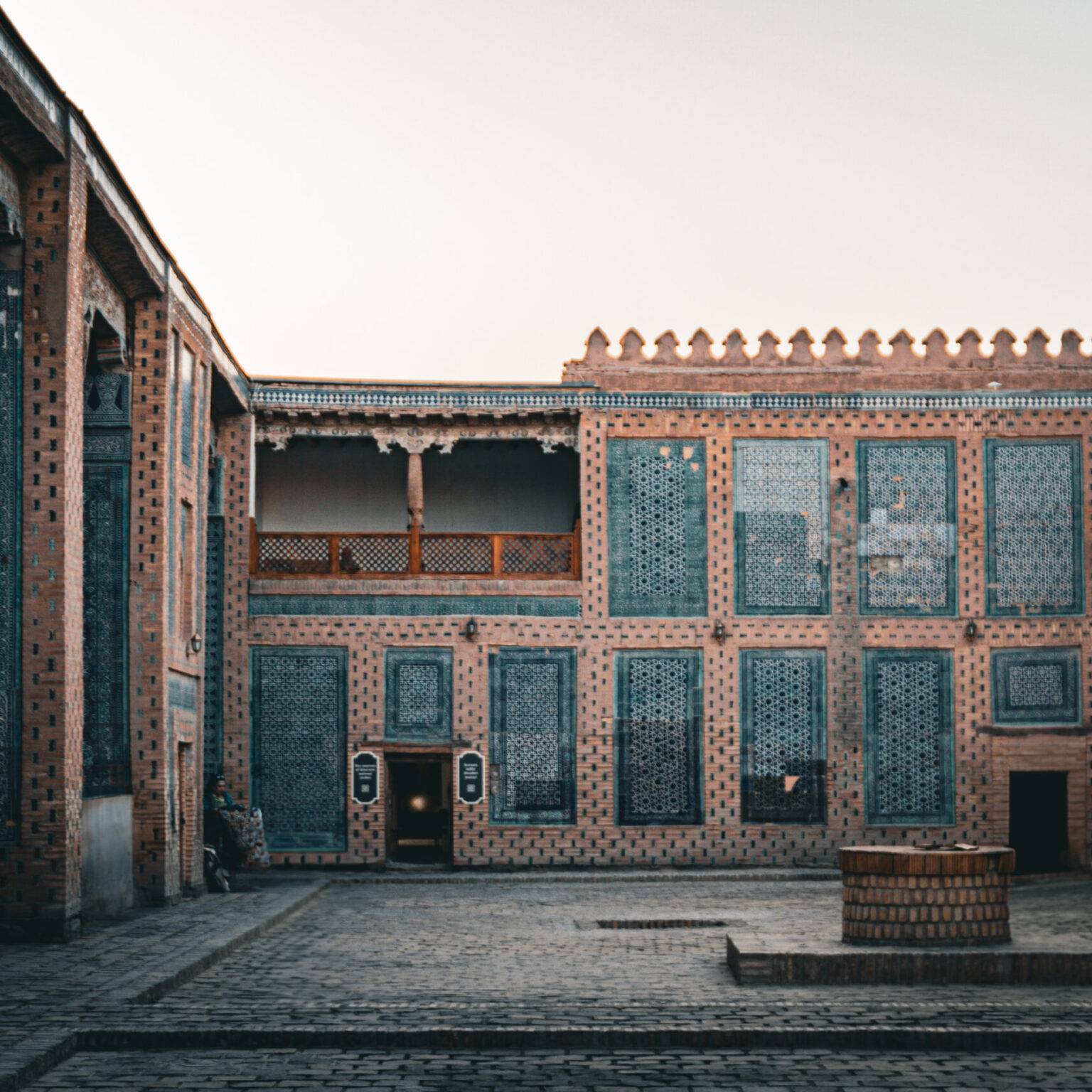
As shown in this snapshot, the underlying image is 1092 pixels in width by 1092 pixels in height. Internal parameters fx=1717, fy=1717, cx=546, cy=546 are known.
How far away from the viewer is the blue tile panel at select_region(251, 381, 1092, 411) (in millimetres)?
A: 22281

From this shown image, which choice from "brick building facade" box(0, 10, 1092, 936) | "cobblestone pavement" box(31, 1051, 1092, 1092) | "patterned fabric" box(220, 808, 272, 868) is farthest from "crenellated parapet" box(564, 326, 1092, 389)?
"cobblestone pavement" box(31, 1051, 1092, 1092)

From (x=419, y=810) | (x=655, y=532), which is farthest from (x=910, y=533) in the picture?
(x=419, y=810)

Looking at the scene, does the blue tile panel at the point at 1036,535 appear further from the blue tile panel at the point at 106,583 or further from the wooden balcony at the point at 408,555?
the blue tile panel at the point at 106,583

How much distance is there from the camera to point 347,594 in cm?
2231

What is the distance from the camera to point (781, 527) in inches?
881

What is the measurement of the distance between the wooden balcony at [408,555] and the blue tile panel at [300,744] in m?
1.13

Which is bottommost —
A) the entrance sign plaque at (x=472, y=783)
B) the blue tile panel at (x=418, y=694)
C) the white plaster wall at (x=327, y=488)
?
the entrance sign plaque at (x=472, y=783)

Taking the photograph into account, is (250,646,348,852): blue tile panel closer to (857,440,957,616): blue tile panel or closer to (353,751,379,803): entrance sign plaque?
(353,751,379,803): entrance sign plaque

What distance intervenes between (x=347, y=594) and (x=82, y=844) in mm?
9120

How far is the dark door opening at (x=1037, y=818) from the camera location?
73.2 ft

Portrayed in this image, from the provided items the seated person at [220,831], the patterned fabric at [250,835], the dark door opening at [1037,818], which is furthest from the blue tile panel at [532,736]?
the dark door opening at [1037,818]

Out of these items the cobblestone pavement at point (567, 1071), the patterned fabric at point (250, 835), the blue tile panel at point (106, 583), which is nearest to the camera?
the cobblestone pavement at point (567, 1071)

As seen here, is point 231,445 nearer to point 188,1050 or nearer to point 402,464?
point 402,464

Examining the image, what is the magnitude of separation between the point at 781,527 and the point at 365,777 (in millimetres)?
6282
